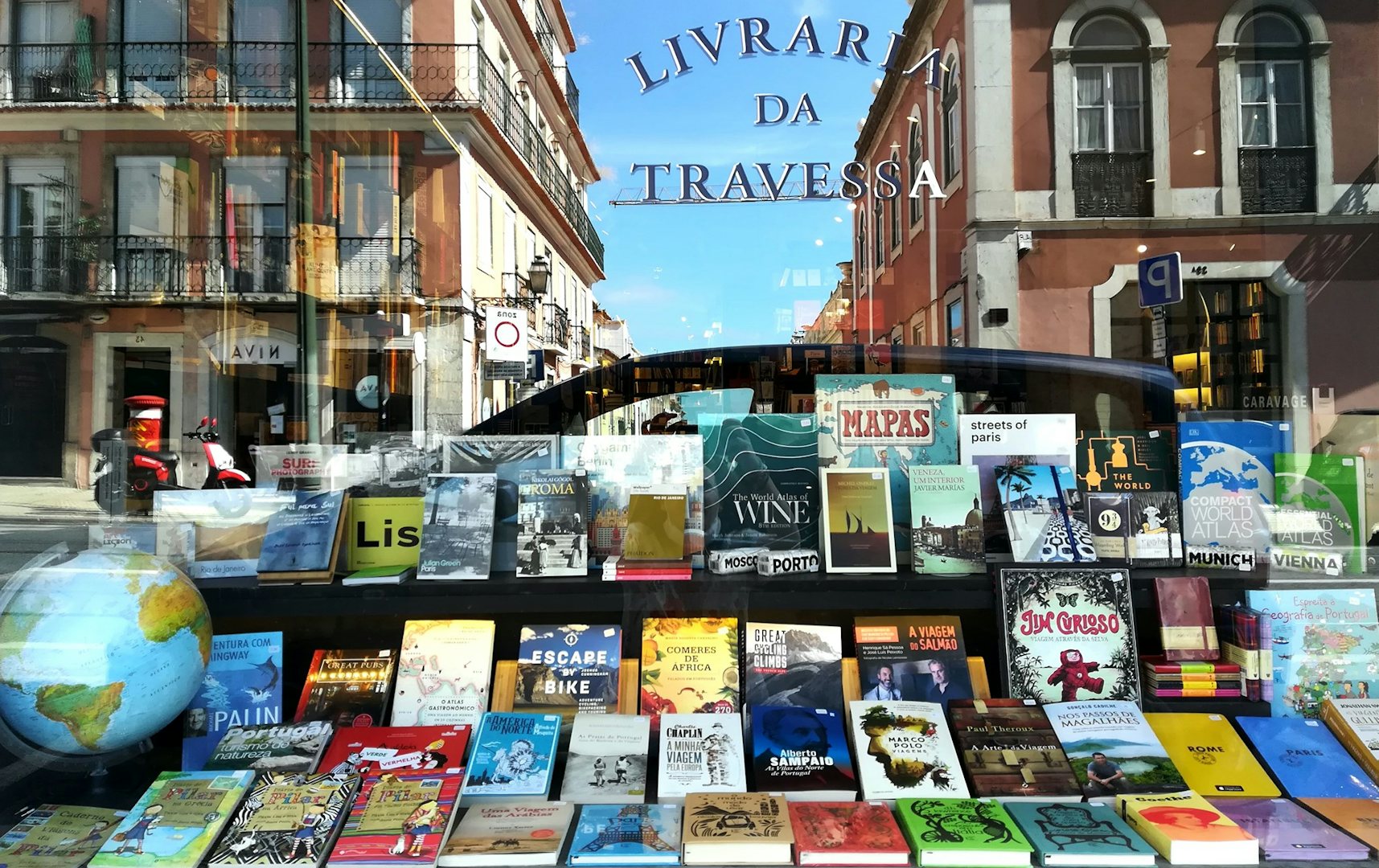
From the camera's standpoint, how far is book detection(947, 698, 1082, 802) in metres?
1.60

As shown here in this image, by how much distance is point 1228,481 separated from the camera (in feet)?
6.81

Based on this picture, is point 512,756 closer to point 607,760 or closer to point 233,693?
point 607,760

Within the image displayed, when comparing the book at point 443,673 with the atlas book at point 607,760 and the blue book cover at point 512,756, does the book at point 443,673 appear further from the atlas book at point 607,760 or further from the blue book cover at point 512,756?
the atlas book at point 607,760

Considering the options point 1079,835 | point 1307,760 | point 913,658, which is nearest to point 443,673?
→ point 913,658

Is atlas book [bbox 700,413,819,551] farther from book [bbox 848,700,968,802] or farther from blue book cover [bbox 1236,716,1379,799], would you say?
blue book cover [bbox 1236,716,1379,799]

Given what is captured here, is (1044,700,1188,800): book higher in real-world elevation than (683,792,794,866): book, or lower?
higher

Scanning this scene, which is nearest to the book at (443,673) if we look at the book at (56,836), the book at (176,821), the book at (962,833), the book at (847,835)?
the book at (176,821)

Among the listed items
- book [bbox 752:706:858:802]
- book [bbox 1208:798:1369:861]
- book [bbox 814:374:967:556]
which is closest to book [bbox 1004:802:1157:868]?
book [bbox 1208:798:1369:861]

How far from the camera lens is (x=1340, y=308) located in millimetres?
3051

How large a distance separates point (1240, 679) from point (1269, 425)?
2.46ft

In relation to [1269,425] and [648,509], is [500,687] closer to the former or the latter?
[648,509]

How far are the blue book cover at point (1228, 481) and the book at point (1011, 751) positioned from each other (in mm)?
763

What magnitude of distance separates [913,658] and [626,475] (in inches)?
36.9

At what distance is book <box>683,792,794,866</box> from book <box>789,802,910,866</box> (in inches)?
1.3
